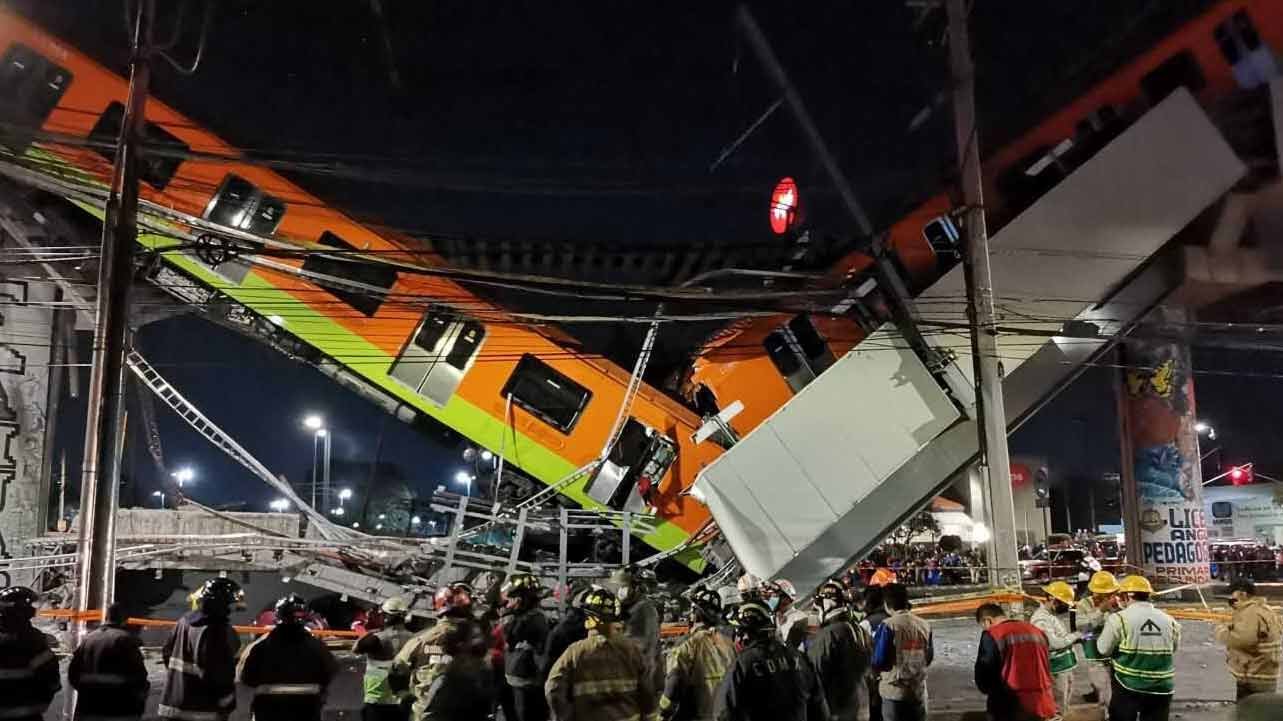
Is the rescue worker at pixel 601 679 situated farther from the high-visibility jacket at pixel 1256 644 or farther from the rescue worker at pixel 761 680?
the high-visibility jacket at pixel 1256 644

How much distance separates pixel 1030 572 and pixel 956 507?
3.58 meters

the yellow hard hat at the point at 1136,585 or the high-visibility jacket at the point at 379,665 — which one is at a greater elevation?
the yellow hard hat at the point at 1136,585

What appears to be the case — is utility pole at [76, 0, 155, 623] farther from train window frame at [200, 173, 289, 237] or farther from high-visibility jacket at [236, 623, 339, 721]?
train window frame at [200, 173, 289, 237]

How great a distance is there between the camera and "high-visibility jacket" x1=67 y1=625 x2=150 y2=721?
6012 mm

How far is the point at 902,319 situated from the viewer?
1284 centimetres

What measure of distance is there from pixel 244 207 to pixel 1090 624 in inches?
514

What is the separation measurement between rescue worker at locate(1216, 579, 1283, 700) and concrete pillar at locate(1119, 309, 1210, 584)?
1471cm

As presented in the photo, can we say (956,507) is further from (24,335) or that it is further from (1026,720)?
(24,335)

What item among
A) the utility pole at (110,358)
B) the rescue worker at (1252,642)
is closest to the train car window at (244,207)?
the utility pole at (110,358)

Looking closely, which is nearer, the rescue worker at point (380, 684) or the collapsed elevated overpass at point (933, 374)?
the rescue worker at point (380, 684)

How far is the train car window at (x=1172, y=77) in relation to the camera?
48.3 feet

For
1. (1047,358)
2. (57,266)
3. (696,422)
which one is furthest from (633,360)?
(57,266)

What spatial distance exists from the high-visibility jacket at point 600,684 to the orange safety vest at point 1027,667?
9.19 ft

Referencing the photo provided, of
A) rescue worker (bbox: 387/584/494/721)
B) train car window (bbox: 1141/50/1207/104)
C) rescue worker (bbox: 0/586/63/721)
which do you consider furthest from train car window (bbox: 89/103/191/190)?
train car window (bbox: 1141/50/1207/104)
